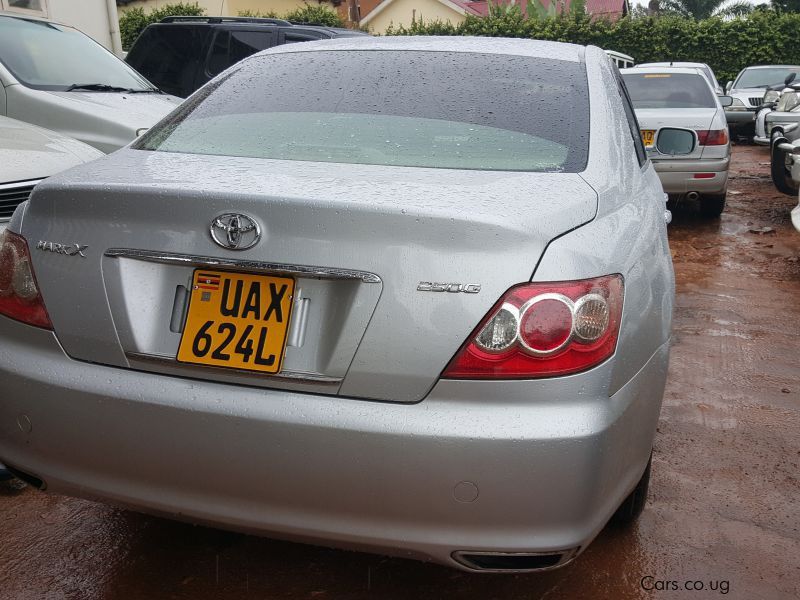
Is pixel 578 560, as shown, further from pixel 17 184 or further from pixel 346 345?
pixel 17 184

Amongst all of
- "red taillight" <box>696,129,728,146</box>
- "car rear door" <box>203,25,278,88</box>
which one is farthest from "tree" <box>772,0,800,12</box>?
"car rear door" <box>203,25,278,88</box>

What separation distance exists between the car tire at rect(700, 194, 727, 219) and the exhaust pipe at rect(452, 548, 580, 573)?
7.44 meters

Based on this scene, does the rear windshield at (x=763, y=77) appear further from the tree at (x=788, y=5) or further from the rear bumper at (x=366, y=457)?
the tree at (x=788, y=5)

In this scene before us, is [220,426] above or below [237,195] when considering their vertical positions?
below

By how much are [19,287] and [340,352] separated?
89cm

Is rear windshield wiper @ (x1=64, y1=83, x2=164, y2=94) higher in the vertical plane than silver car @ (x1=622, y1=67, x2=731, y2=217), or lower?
higher

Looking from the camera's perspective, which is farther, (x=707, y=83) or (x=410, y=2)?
(x=410, y=2)

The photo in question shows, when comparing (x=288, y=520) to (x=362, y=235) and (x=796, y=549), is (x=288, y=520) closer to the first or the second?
(x=362, y=235)

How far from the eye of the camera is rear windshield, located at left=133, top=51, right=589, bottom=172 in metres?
2.46

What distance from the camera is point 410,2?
134ft

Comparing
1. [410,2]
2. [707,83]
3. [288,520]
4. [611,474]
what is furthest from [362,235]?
[410,2]

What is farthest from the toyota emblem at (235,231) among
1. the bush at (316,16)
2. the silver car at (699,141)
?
the bush at (316,16)

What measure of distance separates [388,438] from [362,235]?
1.45 feet

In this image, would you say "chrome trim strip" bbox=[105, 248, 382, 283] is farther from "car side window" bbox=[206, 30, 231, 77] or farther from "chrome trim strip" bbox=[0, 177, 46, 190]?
"car side window" bbox=[206, 30, 231, 77]
